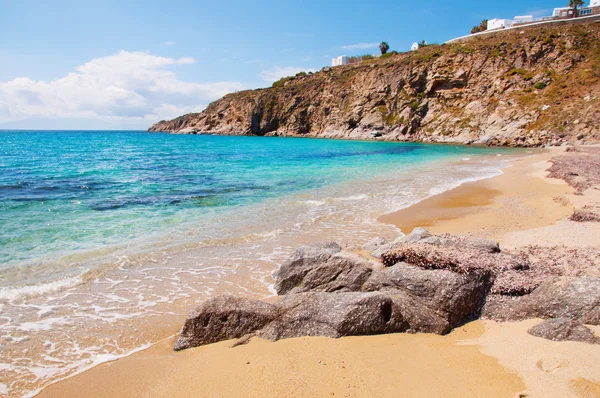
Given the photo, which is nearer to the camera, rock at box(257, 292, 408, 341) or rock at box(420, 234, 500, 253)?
rock at box(257, 292, 408, 341)

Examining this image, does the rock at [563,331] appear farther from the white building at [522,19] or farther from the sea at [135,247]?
the white building at [522,19]

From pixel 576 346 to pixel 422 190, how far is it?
1605 centimetres

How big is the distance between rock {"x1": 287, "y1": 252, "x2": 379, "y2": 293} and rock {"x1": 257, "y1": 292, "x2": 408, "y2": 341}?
88cm

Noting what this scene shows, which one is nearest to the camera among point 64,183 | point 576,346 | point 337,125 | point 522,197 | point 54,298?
point 576,346

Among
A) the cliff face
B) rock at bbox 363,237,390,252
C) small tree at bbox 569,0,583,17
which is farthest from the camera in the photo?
small tree at bbox 569,0,583,17

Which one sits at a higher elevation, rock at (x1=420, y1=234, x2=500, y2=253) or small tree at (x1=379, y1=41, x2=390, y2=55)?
small tree at (x1=379, y1=41, x2=390, y2=55)

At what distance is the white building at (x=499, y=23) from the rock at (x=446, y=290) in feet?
343

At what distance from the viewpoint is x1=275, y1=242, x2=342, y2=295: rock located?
7.10m

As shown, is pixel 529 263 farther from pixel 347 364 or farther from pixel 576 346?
pixel 347 364

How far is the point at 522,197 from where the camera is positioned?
53.5 feet

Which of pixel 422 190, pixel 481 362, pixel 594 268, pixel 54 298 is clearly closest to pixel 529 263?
pixel 594 268

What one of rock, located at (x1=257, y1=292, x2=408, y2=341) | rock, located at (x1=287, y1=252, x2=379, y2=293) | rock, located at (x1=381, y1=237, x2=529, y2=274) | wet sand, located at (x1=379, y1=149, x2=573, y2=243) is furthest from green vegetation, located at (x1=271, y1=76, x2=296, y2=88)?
rock, located at (x1=257, y1=292, x2=408, y2=341)

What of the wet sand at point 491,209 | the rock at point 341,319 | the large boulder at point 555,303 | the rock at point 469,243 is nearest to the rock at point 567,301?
the large boulder at point 555,303

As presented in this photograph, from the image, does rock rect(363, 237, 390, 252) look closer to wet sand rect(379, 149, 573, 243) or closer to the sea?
the sea
